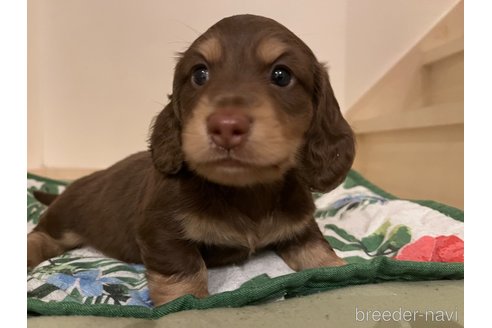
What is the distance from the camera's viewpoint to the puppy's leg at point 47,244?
7.04ft

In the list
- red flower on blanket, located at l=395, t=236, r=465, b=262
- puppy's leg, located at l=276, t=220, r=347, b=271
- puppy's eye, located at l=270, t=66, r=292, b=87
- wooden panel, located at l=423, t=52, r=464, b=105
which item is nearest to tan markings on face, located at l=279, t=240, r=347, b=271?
puppy's leg, located at l=276, t=220, r=347, b=271

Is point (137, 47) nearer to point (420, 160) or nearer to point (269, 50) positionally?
point (269, 50)

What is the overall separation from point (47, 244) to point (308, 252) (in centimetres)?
116

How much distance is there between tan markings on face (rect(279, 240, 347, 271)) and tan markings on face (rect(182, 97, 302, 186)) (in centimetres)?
51

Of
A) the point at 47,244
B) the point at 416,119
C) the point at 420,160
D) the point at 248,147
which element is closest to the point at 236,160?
the point at 248,147

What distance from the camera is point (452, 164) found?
230 centimetres

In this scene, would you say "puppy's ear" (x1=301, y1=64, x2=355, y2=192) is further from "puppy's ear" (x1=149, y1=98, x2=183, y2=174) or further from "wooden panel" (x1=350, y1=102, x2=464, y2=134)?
"puppy's ear" (x1=149, y1=98, x2=183, y2=174)

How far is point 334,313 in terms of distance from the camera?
125 centimetres

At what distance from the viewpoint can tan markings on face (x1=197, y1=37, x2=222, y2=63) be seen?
1522 millimetres

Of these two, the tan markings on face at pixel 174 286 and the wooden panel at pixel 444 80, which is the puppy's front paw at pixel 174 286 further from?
the wooden panel at pixel 444 80

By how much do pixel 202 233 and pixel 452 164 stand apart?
50.3 inches

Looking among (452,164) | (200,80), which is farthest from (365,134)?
(200,80)
